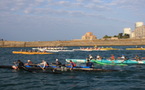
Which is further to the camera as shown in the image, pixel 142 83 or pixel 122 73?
pixel 122 73

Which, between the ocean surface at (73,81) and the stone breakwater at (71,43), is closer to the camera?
the ocean surface at (73,81)

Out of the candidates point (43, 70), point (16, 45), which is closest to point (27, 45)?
point (16, 45)

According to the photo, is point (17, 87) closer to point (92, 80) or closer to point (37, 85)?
point (37, 85)

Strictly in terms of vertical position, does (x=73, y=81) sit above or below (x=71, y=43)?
below

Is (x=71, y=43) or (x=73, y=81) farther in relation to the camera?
(x=71, y=43)

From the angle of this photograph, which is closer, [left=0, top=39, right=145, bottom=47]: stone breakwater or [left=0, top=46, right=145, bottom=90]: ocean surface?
[left=0, top=46, right=145, bottom=90]: ocean surface

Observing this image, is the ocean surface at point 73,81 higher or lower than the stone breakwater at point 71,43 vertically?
lower

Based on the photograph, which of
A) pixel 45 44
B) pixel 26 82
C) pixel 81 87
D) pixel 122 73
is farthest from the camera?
pixel 45 44

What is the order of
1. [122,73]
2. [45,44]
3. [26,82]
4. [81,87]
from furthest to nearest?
1. [45,44]
2. [122,73]
3. [26,82]
4. [81,87]

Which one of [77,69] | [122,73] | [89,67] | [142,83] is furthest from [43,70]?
[142,83]

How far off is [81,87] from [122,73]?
874 centimetres

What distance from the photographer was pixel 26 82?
854 inches

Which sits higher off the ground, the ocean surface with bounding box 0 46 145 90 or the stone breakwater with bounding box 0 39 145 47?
the stone breakwater with bounding box 0 39 145 47

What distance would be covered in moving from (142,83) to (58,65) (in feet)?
37.6
